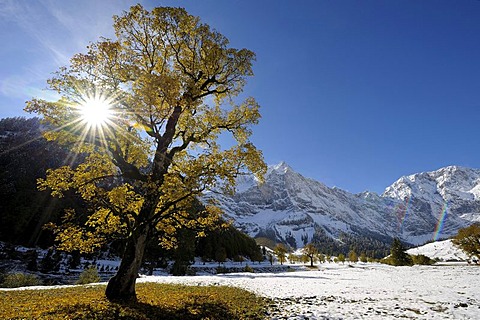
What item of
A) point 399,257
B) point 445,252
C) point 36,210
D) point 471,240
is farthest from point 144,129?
point 445,252

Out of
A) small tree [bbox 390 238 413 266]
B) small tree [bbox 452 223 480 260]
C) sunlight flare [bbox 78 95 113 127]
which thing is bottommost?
small tree [bbox 390 238 413 266]

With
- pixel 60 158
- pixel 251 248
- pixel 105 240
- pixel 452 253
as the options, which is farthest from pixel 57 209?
pixel 452 253

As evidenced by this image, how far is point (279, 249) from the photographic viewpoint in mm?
124312

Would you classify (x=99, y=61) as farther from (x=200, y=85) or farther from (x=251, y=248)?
(x=251, y=248)

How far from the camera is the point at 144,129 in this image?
13.3 metres

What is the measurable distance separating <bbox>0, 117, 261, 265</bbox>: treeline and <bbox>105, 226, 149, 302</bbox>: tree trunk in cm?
9729

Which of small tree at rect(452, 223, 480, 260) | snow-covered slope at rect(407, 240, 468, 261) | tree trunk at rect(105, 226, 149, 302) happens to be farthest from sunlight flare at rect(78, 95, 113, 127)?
snow-covered slope at rect(407, 240, 468, 261)

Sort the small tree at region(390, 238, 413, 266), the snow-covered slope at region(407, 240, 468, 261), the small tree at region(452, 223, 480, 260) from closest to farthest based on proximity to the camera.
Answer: the small tree at region(452, 223, 480, 260) → the small tree at region(390, 238, 413, 266) → the snow-covered slope at region(407, 240, 468, 261)

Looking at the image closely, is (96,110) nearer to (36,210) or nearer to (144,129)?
(144,129)

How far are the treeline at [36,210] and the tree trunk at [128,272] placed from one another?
3830 inches

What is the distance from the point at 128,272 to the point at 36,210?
17922cm

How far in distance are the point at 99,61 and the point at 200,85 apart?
202 inches

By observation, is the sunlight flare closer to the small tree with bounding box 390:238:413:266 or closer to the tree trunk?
the tree trunk

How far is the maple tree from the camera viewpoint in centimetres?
1118
